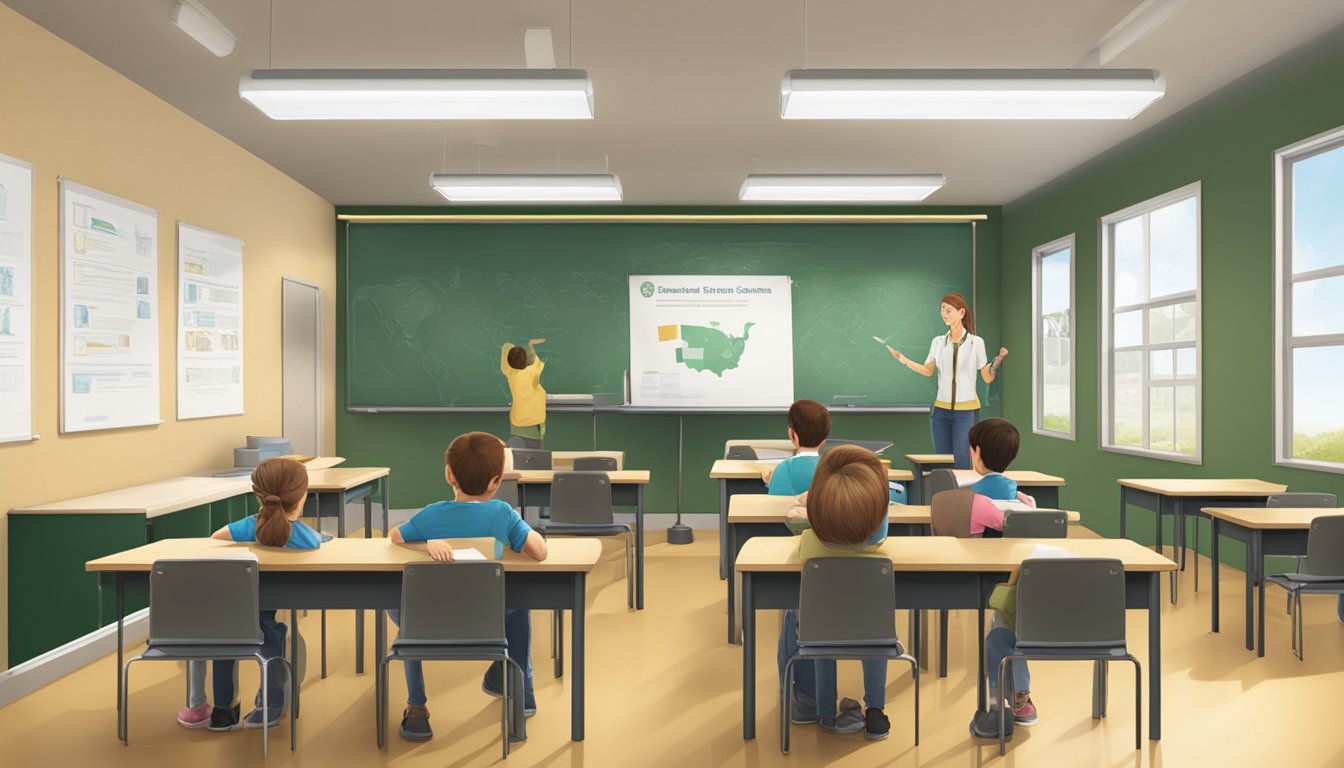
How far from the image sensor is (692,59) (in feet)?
15.8

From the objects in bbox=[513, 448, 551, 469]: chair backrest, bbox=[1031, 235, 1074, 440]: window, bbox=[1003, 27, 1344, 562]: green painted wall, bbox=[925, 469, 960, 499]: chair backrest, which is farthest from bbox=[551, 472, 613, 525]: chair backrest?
bbox=[1031, 235, 1074, 440]: window

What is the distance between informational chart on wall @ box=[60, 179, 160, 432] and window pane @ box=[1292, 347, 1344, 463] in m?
6.25

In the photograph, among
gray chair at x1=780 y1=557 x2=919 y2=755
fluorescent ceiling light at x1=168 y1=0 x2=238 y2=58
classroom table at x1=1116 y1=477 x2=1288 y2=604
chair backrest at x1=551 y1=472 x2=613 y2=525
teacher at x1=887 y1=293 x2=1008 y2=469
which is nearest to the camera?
gray chair at x1=780 y1=557 x2=919 y2=755

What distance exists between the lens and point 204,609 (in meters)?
2.91

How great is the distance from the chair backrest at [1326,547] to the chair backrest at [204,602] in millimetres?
4022

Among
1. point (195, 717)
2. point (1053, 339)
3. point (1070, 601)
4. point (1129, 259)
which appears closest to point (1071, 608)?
point (1070, 601)

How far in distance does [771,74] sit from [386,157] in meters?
3.16

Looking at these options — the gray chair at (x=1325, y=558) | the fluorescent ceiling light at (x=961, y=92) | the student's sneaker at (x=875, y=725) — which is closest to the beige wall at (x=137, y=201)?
the fluorescent ceiling light at (x=961, y=92)

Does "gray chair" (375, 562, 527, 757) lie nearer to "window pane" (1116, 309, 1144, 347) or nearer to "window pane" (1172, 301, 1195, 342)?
"window pane" (1172, 301, 1195, 342)

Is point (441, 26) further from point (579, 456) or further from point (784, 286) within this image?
point (784, 286)

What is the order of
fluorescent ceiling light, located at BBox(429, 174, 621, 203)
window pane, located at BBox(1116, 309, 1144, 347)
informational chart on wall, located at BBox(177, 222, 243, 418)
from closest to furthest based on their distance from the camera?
informational chart on wall, located at BBox(177, 222, 243, 418)
fluorescent ceiling light, located at BBox(429, 174, 621, 203)
window pane, located at BBox(1116, 309, 1144, 347)

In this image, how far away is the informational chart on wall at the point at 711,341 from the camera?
27.8 feet

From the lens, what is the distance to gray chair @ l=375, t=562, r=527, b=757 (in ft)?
9.37

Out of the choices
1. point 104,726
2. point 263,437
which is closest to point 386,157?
point 263,437
